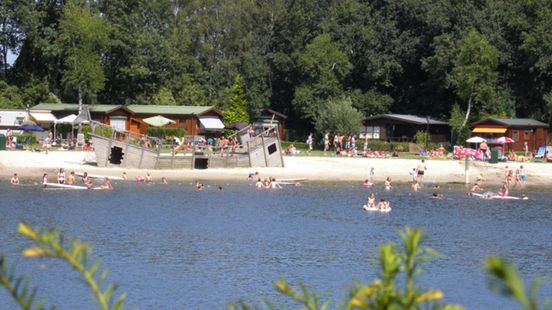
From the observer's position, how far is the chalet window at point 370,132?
8138cm

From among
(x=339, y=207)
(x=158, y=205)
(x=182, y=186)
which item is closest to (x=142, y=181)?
(x=182, y=186)

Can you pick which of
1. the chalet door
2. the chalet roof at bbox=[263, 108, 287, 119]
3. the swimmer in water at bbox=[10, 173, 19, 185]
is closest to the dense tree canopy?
the chalet roof at bbox=[263, 108, 287, 119]

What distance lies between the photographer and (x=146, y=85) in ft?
288

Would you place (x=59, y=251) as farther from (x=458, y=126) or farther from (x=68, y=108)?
(x=68, y=108)

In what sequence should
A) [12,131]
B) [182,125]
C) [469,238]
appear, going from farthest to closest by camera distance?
1. [182,125]
2. [12,131]
3. [469,238]

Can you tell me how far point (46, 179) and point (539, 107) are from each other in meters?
44.0

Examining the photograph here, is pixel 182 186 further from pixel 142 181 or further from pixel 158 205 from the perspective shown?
pixel 158 205

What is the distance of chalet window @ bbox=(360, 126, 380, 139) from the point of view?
3204 inches

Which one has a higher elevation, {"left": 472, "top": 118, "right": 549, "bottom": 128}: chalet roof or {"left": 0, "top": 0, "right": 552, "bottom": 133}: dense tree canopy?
{"left": 0, "top": 0, "right": 552, "bottom": 133}: dense tree canopy

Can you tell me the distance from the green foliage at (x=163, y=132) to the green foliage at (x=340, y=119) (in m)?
11.2

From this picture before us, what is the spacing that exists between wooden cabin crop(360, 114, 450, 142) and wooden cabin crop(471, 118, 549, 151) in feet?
15.8

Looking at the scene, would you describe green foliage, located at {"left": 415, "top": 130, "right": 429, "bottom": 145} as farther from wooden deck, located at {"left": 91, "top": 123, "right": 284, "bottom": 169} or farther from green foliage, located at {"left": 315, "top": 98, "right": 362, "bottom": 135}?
wooden deck, located at {"left": 91, "top": 123, "right": 284, "bottom": 169}

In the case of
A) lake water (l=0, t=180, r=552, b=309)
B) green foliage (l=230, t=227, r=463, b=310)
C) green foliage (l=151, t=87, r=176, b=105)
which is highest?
green foliage (l=151, t=87, r=176, b=105)

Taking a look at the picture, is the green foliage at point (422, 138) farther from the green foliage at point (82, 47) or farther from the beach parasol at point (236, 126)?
the green foliage at point (82, 47)
